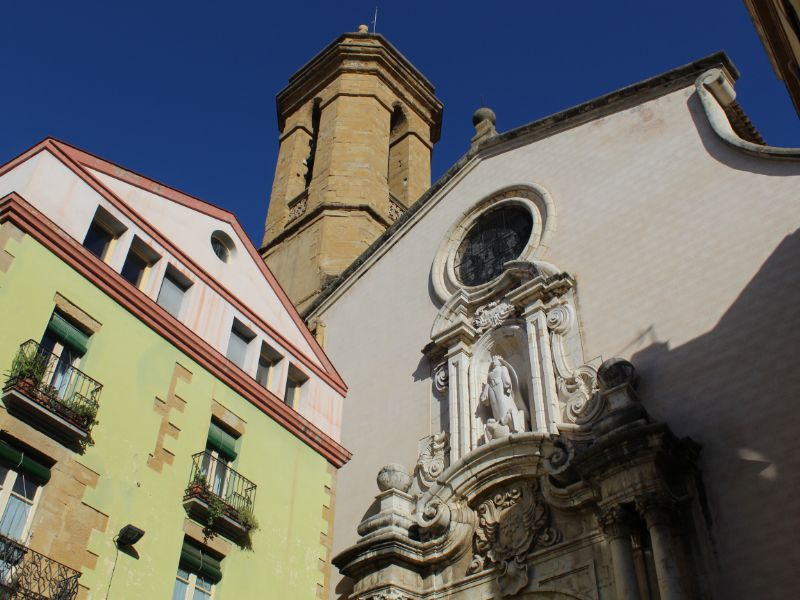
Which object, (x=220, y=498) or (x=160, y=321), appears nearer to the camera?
(x=220, y=498)

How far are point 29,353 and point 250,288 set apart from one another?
4959 millimetres

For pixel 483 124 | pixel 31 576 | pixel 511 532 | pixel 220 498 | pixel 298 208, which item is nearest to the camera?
pixel 31 576

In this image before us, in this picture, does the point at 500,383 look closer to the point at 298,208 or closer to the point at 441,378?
Answer: the point at 441,378

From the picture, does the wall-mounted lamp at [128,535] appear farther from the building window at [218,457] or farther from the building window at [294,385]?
the building window at [294,385]

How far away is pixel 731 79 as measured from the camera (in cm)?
1483

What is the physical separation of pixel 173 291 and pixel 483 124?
897 centimetres

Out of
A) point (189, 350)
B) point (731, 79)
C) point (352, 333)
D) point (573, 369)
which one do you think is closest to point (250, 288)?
point (189, 350)

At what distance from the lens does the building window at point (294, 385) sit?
559 inches

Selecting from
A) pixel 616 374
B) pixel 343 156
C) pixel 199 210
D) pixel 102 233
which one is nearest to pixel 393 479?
pixel 616 374

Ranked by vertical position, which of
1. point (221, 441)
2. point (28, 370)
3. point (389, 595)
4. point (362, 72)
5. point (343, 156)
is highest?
point (362, 72)

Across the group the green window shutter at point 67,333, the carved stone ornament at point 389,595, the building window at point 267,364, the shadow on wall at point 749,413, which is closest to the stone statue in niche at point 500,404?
the shadow on wall at point 749,413

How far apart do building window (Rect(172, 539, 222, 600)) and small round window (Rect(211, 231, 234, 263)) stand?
482cm

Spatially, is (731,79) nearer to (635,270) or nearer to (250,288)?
(635,270)

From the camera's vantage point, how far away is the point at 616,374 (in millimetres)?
11422
